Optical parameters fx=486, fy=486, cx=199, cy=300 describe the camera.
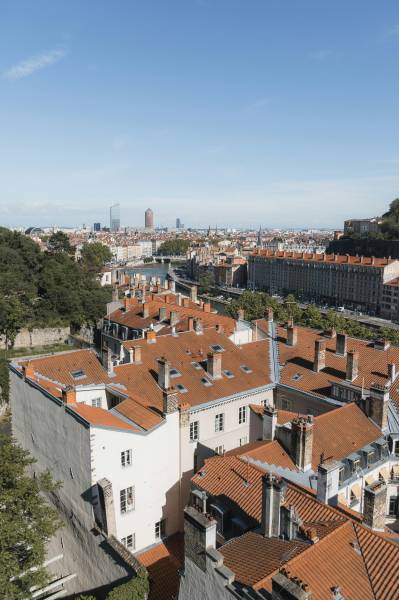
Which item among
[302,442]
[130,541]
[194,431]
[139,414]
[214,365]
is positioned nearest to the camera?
[302,442]

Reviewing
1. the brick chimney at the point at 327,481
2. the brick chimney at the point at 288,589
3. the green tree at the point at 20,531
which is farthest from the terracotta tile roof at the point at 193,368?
the brick chimney at the point at 288,589

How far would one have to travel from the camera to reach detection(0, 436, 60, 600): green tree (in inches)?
589

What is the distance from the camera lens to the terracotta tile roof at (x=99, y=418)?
1782 centimetres

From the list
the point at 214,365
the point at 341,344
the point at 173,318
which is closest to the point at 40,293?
the point at 173,318

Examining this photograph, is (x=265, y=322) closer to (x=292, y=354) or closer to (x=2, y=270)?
(x=292, y=354)

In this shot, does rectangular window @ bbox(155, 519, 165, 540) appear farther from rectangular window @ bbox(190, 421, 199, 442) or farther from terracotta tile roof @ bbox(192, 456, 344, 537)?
terracotta tile roof @ bbox(192, 456, 344, 537)

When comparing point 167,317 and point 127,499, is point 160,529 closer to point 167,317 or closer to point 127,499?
point 127,499

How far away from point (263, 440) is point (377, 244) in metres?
109

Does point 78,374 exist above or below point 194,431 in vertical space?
above

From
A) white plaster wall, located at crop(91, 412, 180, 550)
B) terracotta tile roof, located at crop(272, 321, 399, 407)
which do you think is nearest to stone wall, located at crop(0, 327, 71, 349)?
terracotta tile roof, located at crop(272, 321, 399, 407)

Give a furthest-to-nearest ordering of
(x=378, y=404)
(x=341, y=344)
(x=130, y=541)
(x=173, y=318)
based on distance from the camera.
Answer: (x=173, y=318), (x=341, y=344), (x=378, y=404), (x=130, y=541)

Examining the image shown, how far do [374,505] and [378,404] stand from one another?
811 cm

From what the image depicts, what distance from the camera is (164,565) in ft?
59.4

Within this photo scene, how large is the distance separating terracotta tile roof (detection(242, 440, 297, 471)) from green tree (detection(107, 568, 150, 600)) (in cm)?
534
